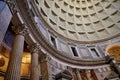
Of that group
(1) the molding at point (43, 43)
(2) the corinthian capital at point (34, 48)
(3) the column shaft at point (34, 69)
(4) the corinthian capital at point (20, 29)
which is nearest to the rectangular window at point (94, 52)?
(1) the molding at point (43, 43)

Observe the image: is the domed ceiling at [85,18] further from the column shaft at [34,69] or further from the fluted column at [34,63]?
the column shaft at [34,69]

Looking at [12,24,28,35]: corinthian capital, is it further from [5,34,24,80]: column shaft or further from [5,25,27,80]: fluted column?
[5,34,24,80]: column shaft

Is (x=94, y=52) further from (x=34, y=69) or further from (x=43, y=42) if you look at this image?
(x=34, y=69)

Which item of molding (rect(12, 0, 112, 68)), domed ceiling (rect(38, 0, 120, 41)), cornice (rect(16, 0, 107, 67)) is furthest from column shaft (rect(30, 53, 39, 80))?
domed ceiling (rect(38, 0, 120, 41))

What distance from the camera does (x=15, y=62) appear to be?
30.3 feet

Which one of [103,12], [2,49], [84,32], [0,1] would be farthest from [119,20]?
[0,1]

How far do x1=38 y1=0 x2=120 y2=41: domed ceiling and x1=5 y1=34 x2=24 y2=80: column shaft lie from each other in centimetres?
1305

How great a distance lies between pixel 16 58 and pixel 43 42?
20.3 feet

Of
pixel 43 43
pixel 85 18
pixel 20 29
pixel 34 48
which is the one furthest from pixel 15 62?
pixel 85 18

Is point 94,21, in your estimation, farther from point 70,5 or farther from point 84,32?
point 70,5

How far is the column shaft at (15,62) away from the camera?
8.50 m

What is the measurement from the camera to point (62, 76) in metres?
6.27

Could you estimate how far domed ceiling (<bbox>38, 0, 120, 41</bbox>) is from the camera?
83.0ft

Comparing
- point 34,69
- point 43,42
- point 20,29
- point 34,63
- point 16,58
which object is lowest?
point 34,69
